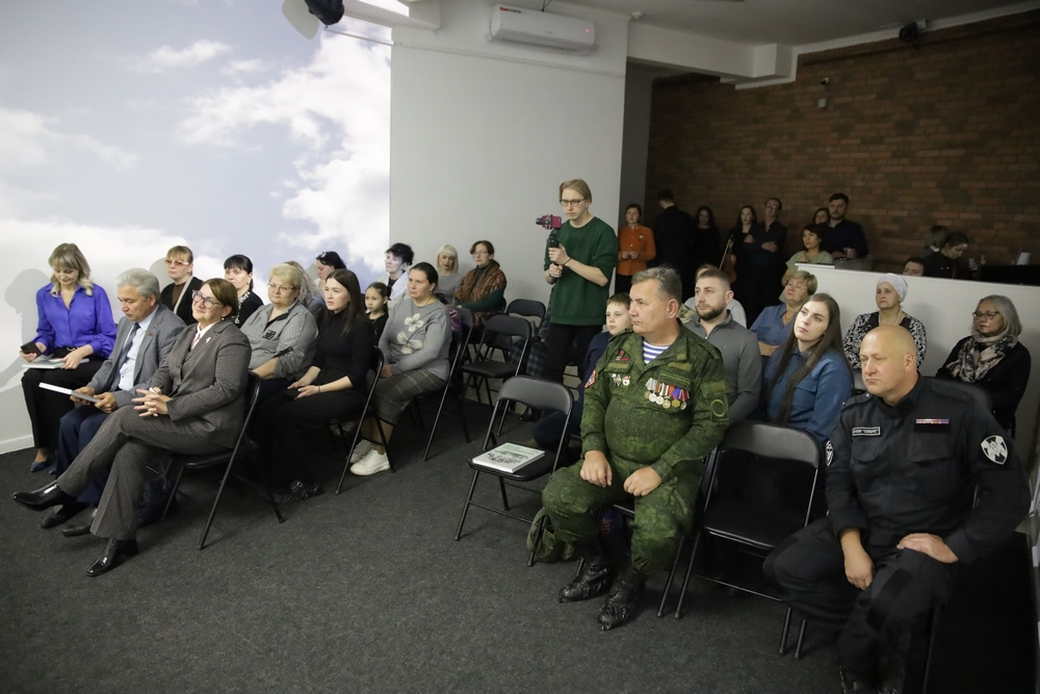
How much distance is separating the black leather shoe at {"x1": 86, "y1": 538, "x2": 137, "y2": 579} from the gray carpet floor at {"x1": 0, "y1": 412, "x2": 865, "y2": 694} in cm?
4

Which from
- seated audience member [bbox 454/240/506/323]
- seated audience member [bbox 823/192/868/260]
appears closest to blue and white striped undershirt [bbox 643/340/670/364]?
seated audience member [bbox 454/240/506/323]

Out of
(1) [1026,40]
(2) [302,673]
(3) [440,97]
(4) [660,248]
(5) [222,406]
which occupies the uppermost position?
(1) [1026,40]

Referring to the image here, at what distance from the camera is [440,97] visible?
5719 mm

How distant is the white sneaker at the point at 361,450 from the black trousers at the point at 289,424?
12.5 inches

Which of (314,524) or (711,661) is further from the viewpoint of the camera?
(314,524)

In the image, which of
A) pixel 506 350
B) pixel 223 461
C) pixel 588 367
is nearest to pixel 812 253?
pixel 506 350

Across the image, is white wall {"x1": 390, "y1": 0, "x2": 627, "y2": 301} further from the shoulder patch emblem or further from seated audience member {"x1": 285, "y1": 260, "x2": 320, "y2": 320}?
the shoulder patch emblem

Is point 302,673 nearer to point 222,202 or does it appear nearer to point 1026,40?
point 222,202

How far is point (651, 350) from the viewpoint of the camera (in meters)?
2.65

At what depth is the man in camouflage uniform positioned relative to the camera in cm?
246

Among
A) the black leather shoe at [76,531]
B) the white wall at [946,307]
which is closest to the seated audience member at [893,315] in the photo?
the white wall at [946,307]

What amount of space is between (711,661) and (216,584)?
6.33 feet

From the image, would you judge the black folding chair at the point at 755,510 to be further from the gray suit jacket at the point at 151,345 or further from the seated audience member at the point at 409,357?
the gray suit jacket at the point at 151,345

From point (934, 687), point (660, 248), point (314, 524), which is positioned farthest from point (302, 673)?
point (660, 248)
